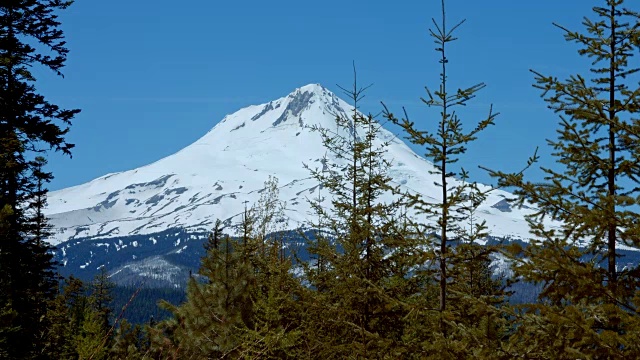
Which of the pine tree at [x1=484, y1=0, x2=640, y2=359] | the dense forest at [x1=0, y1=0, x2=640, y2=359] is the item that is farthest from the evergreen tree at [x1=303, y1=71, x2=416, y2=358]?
the pine tree at [x1=484, y1=0, x2=640, y2=359]

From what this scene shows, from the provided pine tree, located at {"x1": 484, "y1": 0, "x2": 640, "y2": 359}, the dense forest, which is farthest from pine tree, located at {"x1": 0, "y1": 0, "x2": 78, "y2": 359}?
pine tree, located at {"x1": 484, "y1": 0, "x2": 640, "y2": 359}

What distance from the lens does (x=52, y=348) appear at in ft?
83.8

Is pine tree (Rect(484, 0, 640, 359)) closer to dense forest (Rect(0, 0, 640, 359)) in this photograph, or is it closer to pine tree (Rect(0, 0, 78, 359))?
dense forest (Rect(0, 0, 640, 359))

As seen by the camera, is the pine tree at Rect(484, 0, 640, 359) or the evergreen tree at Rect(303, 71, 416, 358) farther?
the evergreen tree at Rect(303, 71, 416, 358)

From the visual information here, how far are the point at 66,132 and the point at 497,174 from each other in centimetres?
1435

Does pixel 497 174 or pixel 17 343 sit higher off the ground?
pixel 497 174

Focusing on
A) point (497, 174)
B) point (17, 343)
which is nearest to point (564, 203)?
point (497, 174)

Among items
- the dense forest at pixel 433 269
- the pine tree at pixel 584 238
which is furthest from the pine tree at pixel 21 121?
the pine tree at pixel 584 238

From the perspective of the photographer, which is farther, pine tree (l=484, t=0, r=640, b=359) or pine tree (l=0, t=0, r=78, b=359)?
pine tree (l=0, t=0, r=78, b=359)

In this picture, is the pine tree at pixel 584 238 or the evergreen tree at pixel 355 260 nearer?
the pine tree at pixel 584 238

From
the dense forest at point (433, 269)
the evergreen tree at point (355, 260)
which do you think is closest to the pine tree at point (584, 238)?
the dense forest at point (433, 269)

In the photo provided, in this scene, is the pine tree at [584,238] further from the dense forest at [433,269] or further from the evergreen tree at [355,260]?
the evergreen tree at [355,260]

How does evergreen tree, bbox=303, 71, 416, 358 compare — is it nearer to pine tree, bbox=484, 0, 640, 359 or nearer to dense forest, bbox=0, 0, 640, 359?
dense forest, bbox=0, 0, 640, 359

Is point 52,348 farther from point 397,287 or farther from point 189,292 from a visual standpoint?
point 189,292
